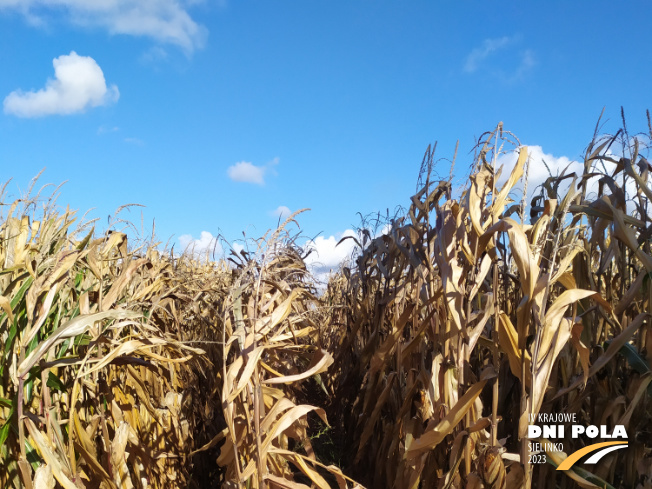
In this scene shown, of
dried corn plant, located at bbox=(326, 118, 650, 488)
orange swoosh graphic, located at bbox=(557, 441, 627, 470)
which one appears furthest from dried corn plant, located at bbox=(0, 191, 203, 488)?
orange swoosh graphic, located at bbox=(557, 441, 627, 470)

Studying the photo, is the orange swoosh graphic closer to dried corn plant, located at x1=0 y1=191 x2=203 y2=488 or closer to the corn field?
the corn field

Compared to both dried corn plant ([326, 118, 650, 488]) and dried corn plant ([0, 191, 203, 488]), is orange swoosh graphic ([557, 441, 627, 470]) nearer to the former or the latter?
dried corn plant ([326, 118, 650, 488])

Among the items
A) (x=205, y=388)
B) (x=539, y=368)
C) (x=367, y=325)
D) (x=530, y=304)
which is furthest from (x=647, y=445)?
(x=205, y=388)

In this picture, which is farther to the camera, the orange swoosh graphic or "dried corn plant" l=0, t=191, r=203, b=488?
the orange swoosh graphic

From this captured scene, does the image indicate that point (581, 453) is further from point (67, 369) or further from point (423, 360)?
point (67, 369)

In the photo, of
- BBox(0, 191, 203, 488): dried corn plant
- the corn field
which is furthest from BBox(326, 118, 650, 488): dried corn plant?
BBox(0, 191, 203, 488): dried corn plant

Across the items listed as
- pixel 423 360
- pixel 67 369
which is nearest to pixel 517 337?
pixel 423 360

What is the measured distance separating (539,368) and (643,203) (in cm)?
102

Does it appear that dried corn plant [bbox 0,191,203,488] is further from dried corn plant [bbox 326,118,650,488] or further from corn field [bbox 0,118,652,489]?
dried corn plant [bbox 326,118,650,488]

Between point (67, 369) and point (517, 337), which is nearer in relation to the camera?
point (517, 337)

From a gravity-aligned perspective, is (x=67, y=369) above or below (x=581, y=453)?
above

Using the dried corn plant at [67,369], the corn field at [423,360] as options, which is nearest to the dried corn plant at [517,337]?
the corn field at [423,360]

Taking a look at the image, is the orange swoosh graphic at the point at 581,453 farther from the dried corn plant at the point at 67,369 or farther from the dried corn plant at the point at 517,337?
the dried corn plant at the point at 67,369

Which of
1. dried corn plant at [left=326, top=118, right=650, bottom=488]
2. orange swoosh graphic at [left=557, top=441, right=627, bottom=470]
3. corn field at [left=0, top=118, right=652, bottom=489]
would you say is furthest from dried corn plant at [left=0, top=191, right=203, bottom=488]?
orange swoosh graphic at [left=557, top=441, right=627, bottom=470]
